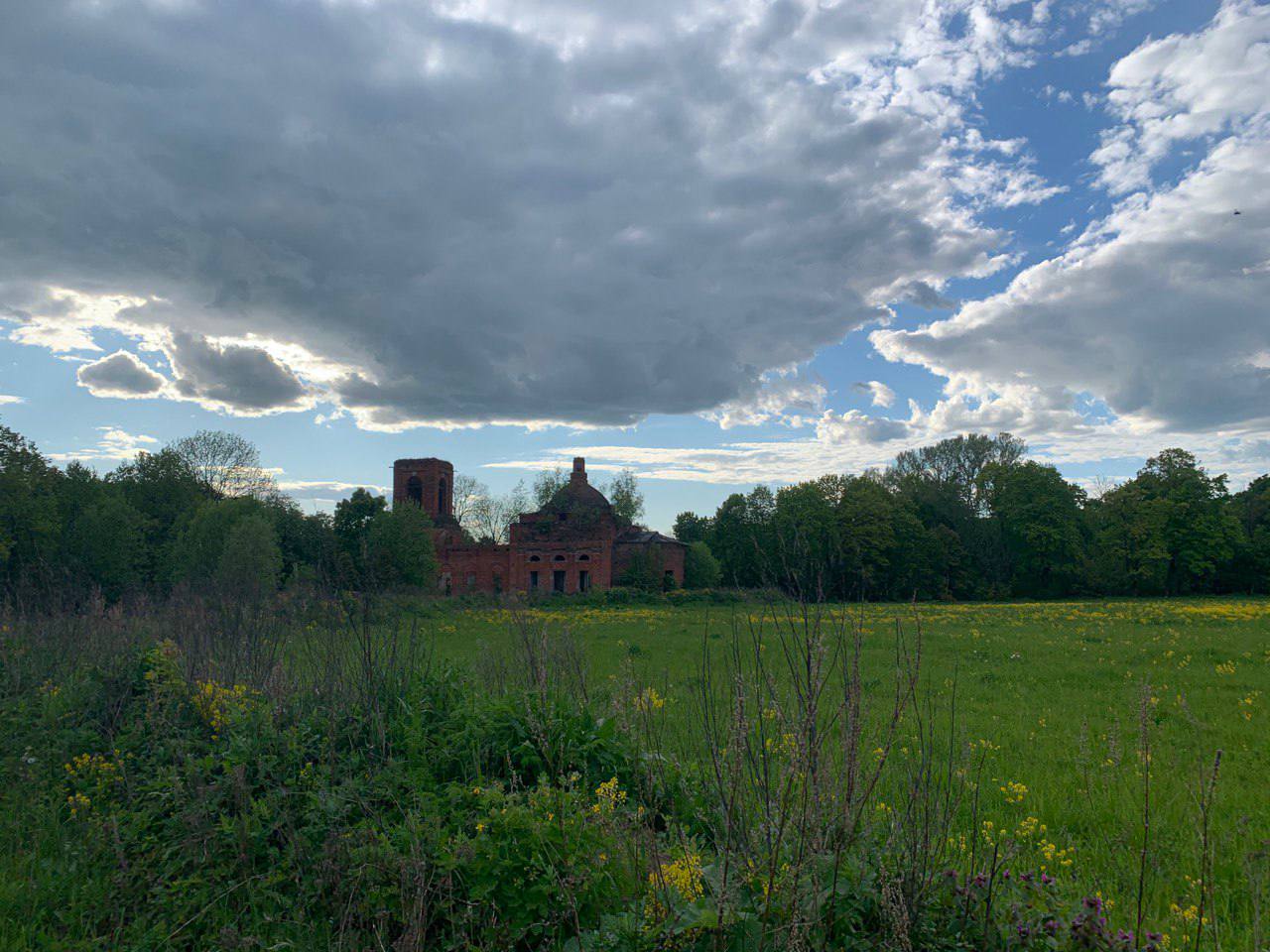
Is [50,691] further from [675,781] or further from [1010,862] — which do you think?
[1010,862]

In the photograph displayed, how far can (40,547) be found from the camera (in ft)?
118

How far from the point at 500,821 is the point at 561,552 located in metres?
54.3

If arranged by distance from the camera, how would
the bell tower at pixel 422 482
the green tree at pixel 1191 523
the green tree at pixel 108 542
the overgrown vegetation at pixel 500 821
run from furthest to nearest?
the bell tower at pixel 422 482 → the green tree at pixel 1191 523 → the green tree at pixel 108 542 → the overgrown vegetation at pixel 500 821

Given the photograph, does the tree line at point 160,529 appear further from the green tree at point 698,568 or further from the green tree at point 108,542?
the green tree at point 698,568

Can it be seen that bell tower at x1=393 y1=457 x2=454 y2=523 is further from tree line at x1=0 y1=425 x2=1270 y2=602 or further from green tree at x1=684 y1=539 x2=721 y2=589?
green tree at x1=684 y1=539 x2=721 y2=589

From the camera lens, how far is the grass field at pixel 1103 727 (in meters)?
4.59

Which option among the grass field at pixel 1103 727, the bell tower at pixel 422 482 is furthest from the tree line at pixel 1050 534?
the grass field at pixel 1103 727

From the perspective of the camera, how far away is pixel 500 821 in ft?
13.4

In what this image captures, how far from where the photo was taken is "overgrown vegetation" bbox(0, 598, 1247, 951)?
2.94m

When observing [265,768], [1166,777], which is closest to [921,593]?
[1166,777]

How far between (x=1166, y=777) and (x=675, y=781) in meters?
4.74

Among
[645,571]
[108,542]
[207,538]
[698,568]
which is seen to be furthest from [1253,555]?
[108,542]

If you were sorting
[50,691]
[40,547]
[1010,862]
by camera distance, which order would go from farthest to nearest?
[40,547], [50,691], [1010,862]

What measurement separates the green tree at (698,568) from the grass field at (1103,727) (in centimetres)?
3764
